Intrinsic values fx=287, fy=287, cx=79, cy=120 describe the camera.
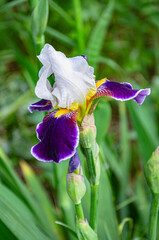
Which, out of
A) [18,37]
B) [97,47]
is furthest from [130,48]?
[97,47]

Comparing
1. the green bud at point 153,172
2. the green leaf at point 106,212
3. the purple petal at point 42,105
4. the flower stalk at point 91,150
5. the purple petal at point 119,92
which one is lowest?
the green leaf at point 106,212

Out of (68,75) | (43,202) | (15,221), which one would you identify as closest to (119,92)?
(68,75)

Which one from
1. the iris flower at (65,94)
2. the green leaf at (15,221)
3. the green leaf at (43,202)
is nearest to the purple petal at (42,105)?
the iris flower at (65,94)

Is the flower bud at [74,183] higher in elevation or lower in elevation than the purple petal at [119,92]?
lower

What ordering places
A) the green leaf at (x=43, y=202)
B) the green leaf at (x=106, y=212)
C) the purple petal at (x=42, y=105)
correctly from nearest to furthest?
the purple petal at (x=42, y=105) < the green leaf at (x=106, y=212) < the green leaf at (x=43, y=202)

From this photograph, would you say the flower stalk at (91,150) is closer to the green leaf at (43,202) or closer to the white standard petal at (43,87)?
the white standard petal at (43,87)
